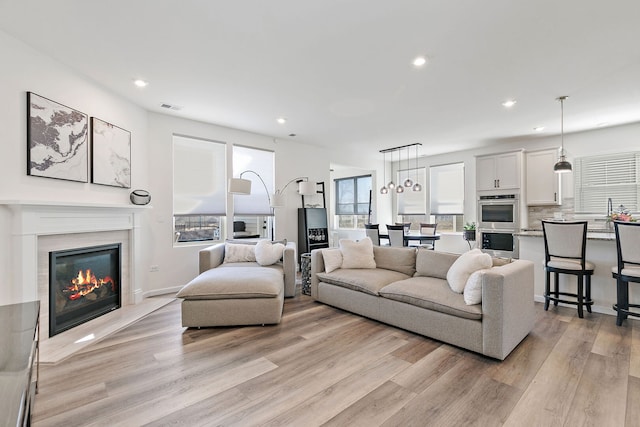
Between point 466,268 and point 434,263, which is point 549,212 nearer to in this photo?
point 434,263

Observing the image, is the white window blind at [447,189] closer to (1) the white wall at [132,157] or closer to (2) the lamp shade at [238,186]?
(1) the white wall at [132,157]

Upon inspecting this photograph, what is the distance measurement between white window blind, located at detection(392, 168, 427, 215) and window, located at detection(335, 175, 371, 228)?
0.95 metres

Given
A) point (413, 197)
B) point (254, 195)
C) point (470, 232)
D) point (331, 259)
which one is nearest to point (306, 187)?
point (254, 195)

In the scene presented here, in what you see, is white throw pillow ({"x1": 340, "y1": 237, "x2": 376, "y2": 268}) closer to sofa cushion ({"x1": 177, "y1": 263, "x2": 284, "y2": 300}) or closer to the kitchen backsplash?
sofa cushion ({"x1": 177, "y1": 263, "x2": 284, "y2": 300})

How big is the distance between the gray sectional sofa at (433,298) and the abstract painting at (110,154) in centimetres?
282

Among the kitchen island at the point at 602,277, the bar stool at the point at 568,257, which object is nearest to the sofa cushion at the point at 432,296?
the bar stool at the point at 568,257

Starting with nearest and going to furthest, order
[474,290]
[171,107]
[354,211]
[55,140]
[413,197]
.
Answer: [474,290], [55,140], [171,107], [413,197], [354,211]

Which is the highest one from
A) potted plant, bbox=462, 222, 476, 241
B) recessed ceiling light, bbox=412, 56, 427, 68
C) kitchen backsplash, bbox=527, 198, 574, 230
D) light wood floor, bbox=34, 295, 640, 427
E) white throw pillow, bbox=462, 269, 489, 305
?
recessed ceiling light, bbox=412, 56, 427, 68

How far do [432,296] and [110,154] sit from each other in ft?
13.8

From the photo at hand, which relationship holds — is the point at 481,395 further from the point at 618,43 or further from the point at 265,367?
the point at 618,43

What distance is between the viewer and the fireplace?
3.05m

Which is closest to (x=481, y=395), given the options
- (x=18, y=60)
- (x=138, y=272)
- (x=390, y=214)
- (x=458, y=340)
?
(x=458, y=340)

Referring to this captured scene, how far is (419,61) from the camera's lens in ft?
9.71

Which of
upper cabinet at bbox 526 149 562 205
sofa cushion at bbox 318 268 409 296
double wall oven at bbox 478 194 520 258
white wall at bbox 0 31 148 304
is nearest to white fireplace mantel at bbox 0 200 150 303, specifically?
white wall at bbox 0 31 148 304
